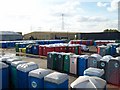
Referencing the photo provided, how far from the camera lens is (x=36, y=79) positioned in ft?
23.1

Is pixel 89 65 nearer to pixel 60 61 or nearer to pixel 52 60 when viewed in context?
pixel 60 61

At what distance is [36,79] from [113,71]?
184 inches

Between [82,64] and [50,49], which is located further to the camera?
[50,49]

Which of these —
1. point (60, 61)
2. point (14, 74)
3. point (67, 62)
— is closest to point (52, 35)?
point (60, 61)

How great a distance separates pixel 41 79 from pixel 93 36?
49.3 meters

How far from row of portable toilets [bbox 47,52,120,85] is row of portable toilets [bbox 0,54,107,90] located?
1563 millimetres

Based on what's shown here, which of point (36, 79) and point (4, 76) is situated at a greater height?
point (36, 79)

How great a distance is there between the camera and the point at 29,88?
24.3 feet

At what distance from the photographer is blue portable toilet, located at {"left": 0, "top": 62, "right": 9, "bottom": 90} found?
8262mm

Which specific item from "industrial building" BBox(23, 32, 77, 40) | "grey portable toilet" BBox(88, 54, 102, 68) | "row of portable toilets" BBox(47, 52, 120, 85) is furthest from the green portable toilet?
"industrial building" BBox(23, 32, 77, 40)

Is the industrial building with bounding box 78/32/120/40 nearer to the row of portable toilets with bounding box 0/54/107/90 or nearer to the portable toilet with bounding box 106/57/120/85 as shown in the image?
the portable toilet with bounding box 106/57/120/85

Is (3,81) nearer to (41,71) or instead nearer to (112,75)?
(41,71)

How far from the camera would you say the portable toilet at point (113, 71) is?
969cm

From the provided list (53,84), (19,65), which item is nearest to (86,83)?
(53,84)
